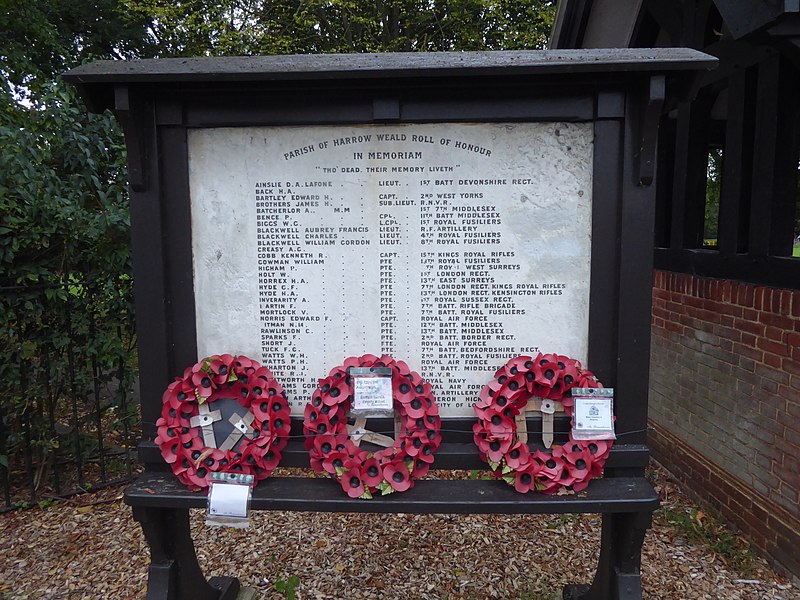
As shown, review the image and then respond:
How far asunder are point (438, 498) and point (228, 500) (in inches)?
33.1

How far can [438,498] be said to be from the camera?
2.14 meters

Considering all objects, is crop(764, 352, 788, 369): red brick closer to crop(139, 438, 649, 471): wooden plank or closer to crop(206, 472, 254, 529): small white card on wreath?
crop(139, 438, 649, 471): wooden plank

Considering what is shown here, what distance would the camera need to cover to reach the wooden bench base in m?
2.10

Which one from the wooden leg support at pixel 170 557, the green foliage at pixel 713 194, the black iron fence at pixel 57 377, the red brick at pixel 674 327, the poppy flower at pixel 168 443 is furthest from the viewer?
the green foliage at pixel 713 194

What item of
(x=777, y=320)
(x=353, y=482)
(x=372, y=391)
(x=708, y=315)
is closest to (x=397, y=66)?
(x=372, y=391)

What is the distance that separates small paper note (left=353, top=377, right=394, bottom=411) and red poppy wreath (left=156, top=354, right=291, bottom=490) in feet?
1.18

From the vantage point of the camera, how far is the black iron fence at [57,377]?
147 inches

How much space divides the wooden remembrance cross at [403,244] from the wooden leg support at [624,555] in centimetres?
1

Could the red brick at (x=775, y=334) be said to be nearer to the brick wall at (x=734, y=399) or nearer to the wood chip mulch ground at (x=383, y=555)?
the brick wall at (x=734, y=399)

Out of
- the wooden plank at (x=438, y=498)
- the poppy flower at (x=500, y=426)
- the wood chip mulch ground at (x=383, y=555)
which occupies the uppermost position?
the poppy flower at (x=500, y=426)

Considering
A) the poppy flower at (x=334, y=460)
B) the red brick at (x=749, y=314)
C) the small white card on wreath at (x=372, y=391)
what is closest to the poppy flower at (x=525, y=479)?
the small white card on wreath at (x=372, y=391)

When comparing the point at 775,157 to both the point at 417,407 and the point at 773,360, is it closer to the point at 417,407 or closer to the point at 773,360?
the point at 773,360

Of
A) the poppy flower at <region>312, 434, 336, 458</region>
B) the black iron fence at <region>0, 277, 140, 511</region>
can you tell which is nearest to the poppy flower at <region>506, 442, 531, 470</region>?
the poppy flower at <region>312, 434, 336, 458</region>

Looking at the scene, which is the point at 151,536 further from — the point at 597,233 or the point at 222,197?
the point at 597,233
